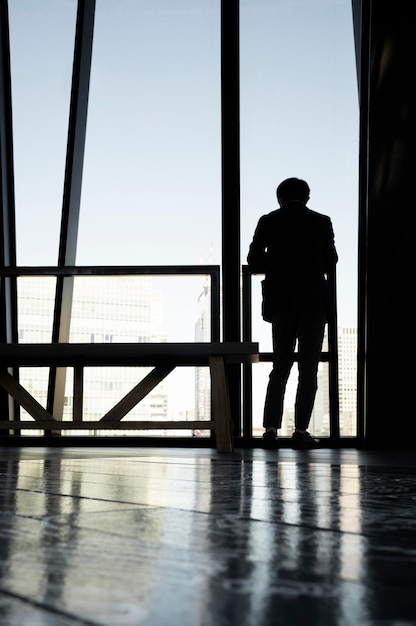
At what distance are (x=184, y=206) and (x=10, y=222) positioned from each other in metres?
1.12

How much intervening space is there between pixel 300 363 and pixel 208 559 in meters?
2.87

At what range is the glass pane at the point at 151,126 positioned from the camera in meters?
4.77

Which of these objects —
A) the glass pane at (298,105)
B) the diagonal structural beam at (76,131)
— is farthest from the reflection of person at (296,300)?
the diagonal structural beam at (76,131)

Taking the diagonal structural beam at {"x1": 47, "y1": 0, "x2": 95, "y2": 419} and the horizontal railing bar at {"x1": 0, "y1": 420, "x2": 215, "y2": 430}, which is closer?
the horizontal railing bar at {"x1": 0, "y1": 420, "x2": 215, "y2": 430}

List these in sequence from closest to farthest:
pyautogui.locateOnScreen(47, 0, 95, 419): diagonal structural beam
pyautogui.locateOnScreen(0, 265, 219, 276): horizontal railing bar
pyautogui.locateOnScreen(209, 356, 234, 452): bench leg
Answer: pyautogui.locateOnScreen(209, 356, 234, 452): bench leg → pyautogui.locateOnScreen(0, 265, 219, 276): horizontal railing bar → pyautogui.locateOnScreen(47, 0, 95, 419): diagonal structural beam

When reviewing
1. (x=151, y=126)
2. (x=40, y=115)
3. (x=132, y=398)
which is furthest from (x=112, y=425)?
(x=40, y=115)

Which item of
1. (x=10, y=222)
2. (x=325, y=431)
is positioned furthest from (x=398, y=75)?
(x=10, y=222)

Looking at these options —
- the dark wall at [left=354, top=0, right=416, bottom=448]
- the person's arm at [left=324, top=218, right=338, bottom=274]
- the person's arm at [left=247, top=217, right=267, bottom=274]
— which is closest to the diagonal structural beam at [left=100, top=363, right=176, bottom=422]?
the person's arm at [left=247, top=217, right=267, bottom=274]

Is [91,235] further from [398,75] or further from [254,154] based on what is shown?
[398,75]

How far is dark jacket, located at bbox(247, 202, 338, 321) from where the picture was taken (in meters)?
3.26

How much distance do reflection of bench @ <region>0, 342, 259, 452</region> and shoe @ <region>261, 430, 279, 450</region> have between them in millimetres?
246

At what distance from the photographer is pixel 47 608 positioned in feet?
1.04

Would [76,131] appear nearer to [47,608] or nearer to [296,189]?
[296,189]

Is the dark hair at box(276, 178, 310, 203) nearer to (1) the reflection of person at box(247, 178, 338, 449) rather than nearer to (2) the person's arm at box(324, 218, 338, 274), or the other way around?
(1) the reflection of person at box(247, 178, 338, 449)
